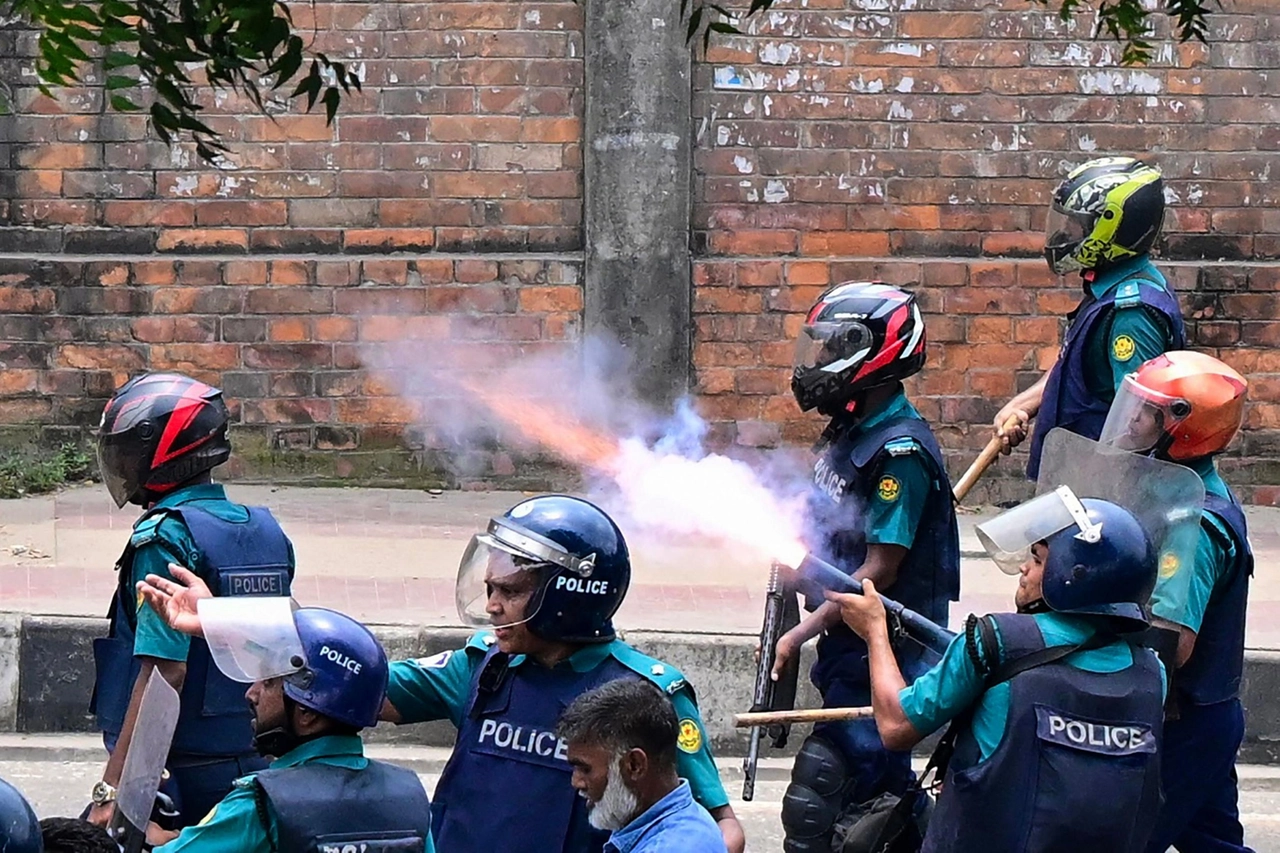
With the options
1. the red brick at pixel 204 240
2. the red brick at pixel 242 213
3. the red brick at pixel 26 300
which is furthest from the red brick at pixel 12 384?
the red brick at pixel 242 213

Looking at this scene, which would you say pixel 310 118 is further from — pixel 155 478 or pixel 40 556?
pixel 155 478

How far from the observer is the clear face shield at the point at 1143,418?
5.02 m

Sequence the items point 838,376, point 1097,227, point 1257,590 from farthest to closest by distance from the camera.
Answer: point 1257,590, point 1097,227, point 838,376

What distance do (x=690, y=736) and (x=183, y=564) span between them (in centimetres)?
122

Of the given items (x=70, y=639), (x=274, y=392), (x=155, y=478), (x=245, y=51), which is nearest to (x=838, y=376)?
(x=155, y=478)

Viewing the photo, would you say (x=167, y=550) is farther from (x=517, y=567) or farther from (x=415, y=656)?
(x=415, y=656)

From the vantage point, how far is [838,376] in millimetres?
5230

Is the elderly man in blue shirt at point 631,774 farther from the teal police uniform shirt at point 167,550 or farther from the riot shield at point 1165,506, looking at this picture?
the riot shield at point 1165,506

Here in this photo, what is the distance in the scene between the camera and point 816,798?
5031 millimetres

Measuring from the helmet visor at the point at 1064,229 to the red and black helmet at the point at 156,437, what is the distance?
2786 mm

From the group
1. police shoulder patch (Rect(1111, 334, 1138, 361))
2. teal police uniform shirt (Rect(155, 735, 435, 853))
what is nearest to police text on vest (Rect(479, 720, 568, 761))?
teal police uniform shirt (Rect(155, 735, 435, 853))

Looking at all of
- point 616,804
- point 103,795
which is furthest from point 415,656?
point 616,804

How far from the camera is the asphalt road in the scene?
6.51m

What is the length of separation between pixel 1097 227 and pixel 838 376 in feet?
4.15
